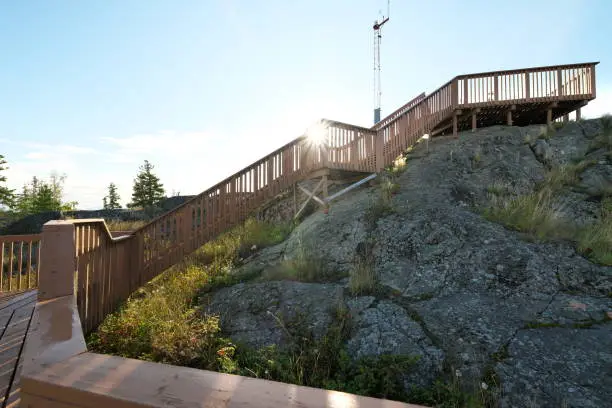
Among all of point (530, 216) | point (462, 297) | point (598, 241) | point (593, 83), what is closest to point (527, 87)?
point (593, 83)

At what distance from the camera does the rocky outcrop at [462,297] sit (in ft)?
12.6

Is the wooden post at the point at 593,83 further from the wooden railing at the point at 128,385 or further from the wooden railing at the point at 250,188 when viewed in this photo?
the wooden railing at the point at 128,385

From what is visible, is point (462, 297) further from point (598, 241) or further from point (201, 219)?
point (201, 219)

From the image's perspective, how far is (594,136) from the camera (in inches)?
475

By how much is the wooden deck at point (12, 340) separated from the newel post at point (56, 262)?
50cm

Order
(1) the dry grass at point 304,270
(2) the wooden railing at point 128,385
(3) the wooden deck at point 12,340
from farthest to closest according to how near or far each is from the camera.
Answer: (1) the dry grass at point 304,270
(3) the wooden deck at point 12,340
(2) the wooden railing at point 128,385

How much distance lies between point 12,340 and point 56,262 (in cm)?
86

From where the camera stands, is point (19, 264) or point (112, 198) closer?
point (19, 264)

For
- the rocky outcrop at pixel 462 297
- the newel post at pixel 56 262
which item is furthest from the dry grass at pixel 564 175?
the newel post at pixel 56 262

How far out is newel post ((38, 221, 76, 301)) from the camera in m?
3.19

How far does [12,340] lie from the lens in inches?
126

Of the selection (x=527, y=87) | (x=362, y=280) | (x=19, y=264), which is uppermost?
(x=527, y=87)

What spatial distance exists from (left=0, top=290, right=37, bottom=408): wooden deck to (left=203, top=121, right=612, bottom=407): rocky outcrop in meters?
2.77

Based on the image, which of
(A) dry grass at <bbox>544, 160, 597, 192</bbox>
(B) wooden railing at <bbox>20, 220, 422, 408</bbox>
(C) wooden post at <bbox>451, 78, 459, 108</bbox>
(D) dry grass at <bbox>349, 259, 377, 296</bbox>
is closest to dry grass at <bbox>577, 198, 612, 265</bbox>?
(A) dry grass at <bbox>544, 160, 597, 192</bbox>
